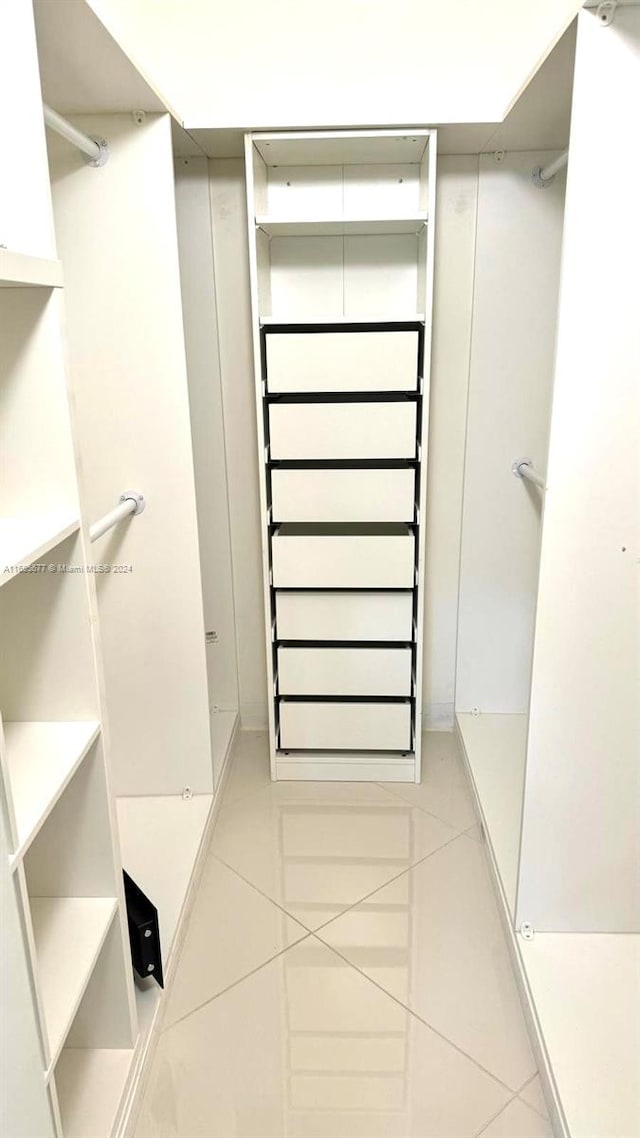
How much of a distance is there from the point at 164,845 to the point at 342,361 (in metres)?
1.32

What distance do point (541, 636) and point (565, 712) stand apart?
0.54 feet

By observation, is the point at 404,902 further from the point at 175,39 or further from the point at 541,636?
the point at 175,39

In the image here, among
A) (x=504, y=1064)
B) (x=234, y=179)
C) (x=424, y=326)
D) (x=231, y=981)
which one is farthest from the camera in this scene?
(x=234, y=179)

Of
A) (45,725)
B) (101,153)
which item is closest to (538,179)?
(101,153)

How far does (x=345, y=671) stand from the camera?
2.17 metres

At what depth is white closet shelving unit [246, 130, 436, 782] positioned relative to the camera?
1.91m

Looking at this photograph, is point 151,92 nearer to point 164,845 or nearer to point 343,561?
point 343,561

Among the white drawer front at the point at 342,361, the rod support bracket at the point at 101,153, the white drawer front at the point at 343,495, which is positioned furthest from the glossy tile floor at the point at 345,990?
the rod support bracket at the point at 101,153

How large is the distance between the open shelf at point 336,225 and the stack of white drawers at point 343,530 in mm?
250

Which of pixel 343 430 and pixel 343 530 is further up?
pixel 343 430

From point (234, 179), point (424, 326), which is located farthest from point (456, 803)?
point (234, 179)

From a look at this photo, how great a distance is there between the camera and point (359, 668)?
7.11 feet

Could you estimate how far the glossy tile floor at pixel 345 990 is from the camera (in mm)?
1308

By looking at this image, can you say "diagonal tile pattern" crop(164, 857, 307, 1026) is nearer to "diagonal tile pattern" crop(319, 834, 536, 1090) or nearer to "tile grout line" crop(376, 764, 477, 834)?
Answer: "diagonal tile pattern" crop(319, 834, 536, 1090)
